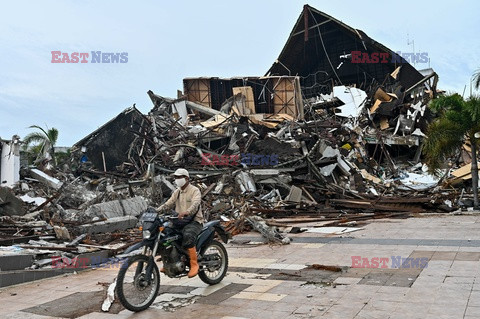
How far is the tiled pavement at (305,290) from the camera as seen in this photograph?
4.88 m

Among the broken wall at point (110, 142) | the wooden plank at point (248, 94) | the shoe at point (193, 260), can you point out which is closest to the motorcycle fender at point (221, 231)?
the shoe at point (193, 260)

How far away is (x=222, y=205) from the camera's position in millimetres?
14062

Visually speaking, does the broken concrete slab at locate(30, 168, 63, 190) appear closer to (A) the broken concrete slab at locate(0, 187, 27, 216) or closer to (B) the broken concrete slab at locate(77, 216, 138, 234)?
(A) the broken concrete slab at locate(0, 187, 27, 216)

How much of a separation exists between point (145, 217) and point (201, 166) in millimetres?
12056

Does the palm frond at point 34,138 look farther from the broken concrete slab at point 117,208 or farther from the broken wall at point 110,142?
the broken concrete slab at point 117,208

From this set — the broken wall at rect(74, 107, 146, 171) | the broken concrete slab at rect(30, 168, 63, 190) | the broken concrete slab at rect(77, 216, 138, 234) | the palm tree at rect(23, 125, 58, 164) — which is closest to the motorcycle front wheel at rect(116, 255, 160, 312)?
the broken concrete slab at rect(77, 216, 138, 234)

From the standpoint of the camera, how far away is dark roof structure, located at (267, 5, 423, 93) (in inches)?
1203

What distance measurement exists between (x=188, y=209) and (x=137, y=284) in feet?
3.83

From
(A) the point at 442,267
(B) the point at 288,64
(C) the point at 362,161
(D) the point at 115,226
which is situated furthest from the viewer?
(B) the point at 288,64

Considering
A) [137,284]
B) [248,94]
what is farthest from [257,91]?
[137,284]

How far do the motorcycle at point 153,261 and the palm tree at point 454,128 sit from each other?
34.2ft

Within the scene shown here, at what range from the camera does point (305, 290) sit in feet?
18.8

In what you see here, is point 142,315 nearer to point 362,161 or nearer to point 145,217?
A: point 145,217

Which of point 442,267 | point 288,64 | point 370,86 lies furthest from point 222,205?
point 288,64
